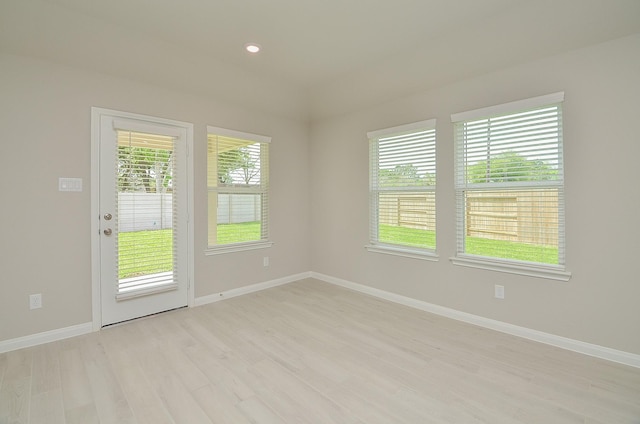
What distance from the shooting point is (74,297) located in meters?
2.96

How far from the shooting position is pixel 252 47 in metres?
3.15

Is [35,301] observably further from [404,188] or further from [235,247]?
[404,188]

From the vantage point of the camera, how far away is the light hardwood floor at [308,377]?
1862 mm

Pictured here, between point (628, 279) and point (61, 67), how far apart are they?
5.23m

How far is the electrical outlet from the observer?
9.02 ft

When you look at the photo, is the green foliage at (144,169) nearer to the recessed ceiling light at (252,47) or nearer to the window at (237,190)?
the window at (237,190)

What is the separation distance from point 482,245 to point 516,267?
396 mm

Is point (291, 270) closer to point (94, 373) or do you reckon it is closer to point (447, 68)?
point (94, 373)

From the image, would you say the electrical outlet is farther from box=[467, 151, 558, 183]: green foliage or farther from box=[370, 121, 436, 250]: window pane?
box=[467, 151, 558, 183]: green foliage

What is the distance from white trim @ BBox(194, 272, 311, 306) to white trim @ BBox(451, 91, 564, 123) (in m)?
3.20

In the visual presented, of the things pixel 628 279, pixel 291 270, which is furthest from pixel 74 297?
pixel 628 279

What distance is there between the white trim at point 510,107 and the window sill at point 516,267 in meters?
1.47

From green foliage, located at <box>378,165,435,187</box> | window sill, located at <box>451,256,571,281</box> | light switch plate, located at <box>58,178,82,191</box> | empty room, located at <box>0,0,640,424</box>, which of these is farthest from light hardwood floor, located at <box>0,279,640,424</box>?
green foliage, located at <box>378,165,435,187</box>

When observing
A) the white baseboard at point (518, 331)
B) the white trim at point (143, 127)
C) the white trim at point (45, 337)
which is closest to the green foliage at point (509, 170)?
the white baseboard at point (518, 331)
